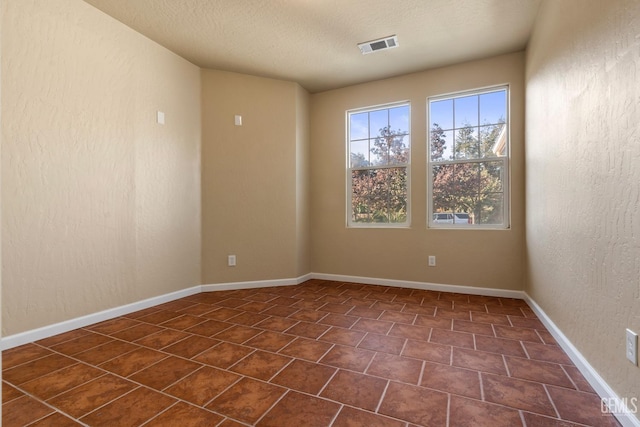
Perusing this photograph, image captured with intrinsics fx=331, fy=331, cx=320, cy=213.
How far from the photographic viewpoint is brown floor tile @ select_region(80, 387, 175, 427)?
156 cm

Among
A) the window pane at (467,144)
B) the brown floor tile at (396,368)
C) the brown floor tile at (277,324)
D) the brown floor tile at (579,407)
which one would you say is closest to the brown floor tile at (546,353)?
the brown floor tile at (579,407)

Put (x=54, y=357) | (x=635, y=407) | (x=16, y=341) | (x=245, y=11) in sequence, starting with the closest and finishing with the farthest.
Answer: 1. (x=635, y=407)
2. (x=54, y=357)
3. (x=16, y=341)
4. (x=245, y=11)

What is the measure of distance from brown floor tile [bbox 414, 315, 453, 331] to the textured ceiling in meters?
2.66

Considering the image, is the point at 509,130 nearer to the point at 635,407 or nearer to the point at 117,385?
the point at 635,407

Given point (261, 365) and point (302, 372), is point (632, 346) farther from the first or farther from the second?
point (261, 365)

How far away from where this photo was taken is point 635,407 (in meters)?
1.43

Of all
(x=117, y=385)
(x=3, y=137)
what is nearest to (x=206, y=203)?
(x=3, y=137)

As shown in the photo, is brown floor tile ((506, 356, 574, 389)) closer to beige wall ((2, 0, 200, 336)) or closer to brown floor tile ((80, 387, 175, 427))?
brown floor tile ((80, 387, 175, 427))

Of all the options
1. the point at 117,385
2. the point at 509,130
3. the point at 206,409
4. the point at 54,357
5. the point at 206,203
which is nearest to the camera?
the point at 206,409

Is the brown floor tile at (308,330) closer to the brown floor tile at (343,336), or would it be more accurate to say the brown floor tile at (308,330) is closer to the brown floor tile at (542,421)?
the brown floor tile at (343,336)

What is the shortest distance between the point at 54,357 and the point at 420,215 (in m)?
3.59

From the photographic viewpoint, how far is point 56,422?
1555 millimetres

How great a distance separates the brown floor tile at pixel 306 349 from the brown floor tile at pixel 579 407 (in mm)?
1318

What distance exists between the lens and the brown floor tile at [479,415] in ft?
5.04
